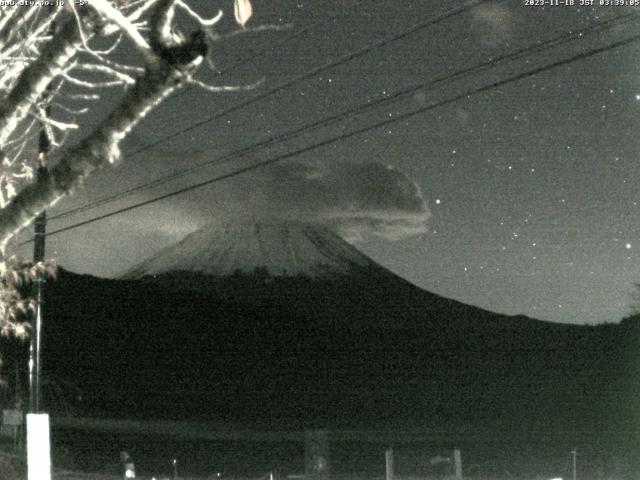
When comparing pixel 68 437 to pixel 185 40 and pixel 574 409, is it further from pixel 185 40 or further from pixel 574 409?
pixel 185 40

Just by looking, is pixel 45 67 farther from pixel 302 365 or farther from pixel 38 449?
pixel 302 365

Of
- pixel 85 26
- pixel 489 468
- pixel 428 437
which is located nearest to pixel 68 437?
pixel 428 437

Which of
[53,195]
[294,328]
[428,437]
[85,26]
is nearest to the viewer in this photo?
[53,195]

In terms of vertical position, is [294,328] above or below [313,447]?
above

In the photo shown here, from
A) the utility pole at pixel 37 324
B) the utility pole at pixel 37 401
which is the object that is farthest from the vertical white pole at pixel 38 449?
the utility pole at pixel 37 324

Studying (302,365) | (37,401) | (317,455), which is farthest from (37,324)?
(302,365)

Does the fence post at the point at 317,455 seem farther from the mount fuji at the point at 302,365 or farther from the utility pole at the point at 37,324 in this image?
the mount fuji at the point at 302,365
